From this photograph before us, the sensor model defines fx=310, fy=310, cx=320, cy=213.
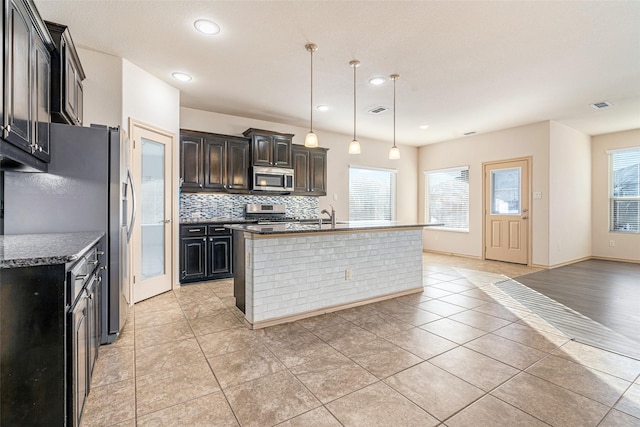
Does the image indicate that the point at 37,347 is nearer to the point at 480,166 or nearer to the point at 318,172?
the point at 318,172

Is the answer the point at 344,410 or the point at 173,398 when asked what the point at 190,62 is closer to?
the point at 173,398

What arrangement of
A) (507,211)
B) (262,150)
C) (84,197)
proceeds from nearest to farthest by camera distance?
1. (84,197)
2. (262,150)
3. (507,211)

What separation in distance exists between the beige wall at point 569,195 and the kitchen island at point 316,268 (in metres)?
3.64

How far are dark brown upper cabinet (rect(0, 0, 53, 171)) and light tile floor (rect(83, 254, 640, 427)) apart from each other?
1.53m

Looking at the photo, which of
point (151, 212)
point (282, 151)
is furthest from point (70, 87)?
point (282, 151)

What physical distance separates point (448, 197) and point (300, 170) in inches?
155

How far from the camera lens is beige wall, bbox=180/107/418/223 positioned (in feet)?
17.3

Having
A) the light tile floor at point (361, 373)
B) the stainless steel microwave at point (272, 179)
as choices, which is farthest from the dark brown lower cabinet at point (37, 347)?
the stainless steel microwave at point (272, 179)

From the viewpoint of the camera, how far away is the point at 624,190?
642 cm

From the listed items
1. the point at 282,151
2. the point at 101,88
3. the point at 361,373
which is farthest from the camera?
the point at 282,151

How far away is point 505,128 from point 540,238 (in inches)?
90.1

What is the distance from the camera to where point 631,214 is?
632 cm

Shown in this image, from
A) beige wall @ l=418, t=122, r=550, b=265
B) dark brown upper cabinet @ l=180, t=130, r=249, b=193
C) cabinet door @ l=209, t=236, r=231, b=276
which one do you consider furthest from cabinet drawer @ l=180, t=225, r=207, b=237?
beige wall @ l=418, t=122, r=550, b=265

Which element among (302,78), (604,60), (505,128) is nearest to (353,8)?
(302,78)
